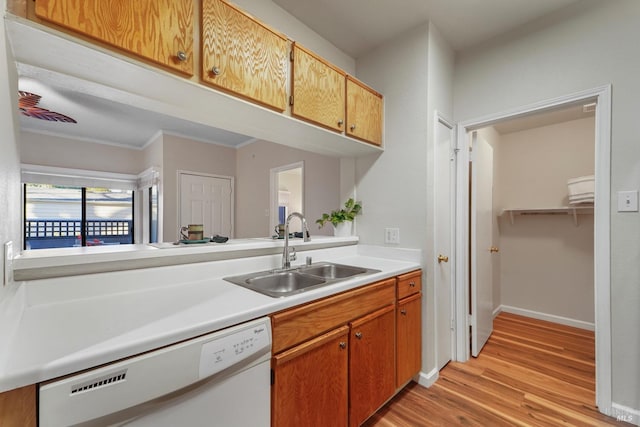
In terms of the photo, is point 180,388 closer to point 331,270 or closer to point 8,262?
point 8,262

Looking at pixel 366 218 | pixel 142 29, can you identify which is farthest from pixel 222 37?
pixel 366 218

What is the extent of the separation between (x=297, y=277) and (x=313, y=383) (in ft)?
2.04

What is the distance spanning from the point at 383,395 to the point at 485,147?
2.24 meters

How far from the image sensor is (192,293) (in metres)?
1.17

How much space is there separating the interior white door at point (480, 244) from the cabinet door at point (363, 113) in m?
0.88

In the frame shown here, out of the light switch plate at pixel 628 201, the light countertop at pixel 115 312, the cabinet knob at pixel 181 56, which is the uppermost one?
the cabinet knob at pixel 181 56

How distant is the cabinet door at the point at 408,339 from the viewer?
1705 millimetres

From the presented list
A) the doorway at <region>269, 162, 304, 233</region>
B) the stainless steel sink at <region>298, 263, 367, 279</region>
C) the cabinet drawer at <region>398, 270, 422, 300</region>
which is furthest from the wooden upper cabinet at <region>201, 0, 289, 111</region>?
the doorway at <region>269, 162, 304, 233</region>

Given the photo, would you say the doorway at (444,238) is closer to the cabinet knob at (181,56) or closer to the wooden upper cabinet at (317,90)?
the wooden upper cabinet at (317,90)

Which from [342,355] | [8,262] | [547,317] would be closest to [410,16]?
[342,355]

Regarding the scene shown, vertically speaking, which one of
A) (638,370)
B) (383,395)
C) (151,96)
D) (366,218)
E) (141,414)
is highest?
(151,96)

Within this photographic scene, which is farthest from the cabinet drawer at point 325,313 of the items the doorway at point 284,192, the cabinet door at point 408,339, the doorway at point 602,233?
the doorway at point 284,192

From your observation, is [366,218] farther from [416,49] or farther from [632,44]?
[632,44]

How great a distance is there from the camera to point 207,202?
15.5ft
